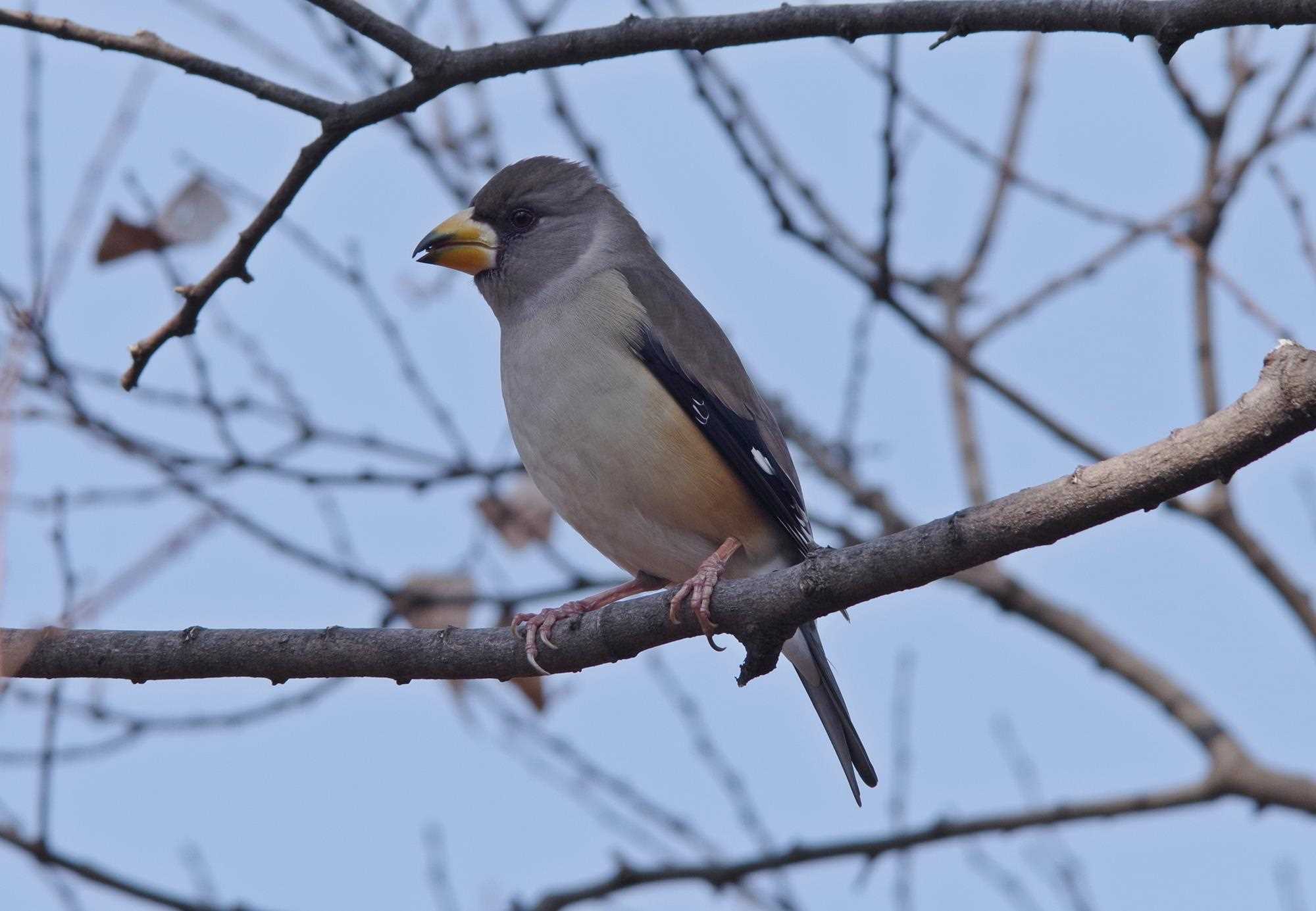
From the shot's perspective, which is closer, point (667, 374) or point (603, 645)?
point (603, 645)

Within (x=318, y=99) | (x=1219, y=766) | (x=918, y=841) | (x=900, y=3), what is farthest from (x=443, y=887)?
(x=900, y=3)

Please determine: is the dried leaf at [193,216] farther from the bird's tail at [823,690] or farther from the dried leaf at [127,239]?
the bird's tail at [823,690]

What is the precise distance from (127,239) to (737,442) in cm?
260

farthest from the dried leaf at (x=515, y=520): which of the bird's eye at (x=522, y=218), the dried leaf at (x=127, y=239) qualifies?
the dried leaf at (x=127, y=239)

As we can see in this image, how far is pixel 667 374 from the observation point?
6.09 metres

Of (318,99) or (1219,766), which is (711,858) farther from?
(318,99)

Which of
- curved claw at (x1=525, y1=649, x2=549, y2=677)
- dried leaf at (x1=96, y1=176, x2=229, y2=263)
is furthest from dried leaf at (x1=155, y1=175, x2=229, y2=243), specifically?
curved claw at (x1=525, y1=649, x2=549, y2=677)

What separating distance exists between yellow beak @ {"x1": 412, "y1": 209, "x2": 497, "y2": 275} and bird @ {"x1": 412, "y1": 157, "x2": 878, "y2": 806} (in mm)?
165

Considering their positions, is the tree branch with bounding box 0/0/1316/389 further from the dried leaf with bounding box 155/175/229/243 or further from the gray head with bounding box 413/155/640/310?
the gray head with bounding box 413/155/640/310

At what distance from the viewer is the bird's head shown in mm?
6945

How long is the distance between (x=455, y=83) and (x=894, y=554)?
2.14 metres

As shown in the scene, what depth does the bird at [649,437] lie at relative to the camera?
5.83m

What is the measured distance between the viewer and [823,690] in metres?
6.27

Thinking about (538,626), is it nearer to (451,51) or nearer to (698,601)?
(698,601)
